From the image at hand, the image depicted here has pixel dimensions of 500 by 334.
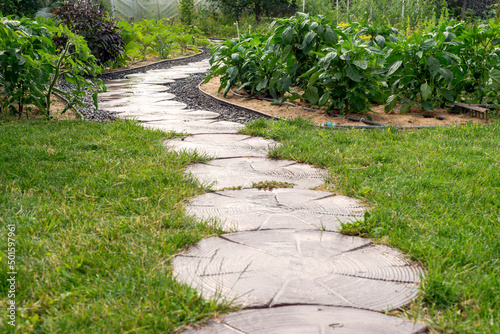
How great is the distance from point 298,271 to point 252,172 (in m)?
1.32

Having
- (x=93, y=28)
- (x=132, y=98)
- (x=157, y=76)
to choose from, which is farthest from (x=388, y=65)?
(x=93, y=28)

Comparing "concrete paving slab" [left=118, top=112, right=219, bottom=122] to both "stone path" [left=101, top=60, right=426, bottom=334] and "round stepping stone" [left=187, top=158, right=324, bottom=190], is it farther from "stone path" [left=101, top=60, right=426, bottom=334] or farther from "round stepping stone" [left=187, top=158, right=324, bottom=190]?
"stone path" [left=101, top=60, right=426, bottom=334]

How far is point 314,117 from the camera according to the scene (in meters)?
4.57

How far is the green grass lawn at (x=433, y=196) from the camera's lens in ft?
4.78

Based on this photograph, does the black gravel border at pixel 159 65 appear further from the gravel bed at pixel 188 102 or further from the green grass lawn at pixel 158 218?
the green grass lawn at pixel 158 218

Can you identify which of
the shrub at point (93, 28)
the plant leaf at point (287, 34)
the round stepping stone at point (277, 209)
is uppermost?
the shrub at point (93, 28)

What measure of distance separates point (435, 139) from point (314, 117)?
1.39 m

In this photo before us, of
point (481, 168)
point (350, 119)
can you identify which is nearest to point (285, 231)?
point (481, 168)

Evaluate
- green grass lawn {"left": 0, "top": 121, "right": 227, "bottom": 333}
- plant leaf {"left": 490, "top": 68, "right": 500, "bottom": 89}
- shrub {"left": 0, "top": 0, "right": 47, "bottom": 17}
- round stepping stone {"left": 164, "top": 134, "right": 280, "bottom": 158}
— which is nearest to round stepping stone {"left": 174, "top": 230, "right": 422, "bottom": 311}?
green grass lawn {"left": 0, "top": 121, "right": 227, "bottom": 333}

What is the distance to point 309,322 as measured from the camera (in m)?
1.35

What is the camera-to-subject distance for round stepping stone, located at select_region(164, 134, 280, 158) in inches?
133

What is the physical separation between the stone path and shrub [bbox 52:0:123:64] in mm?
6004

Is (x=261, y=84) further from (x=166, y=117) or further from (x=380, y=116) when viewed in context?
(x=380, y=116)

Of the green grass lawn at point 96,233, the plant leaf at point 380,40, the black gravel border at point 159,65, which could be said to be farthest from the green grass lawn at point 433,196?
the black gravel border at point 159,65
